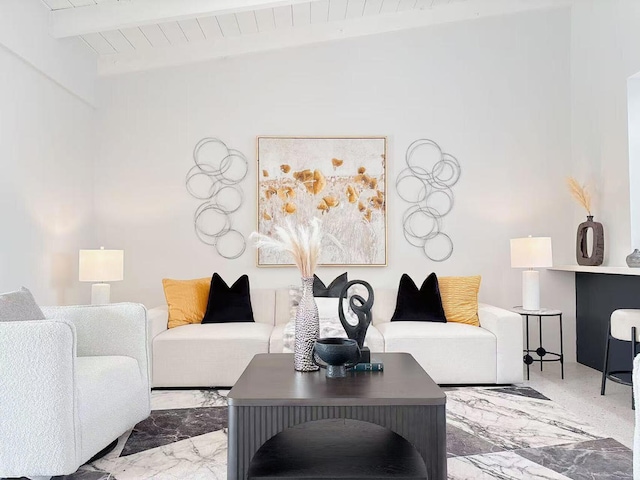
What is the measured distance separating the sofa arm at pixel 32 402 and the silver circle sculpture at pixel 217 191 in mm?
2826

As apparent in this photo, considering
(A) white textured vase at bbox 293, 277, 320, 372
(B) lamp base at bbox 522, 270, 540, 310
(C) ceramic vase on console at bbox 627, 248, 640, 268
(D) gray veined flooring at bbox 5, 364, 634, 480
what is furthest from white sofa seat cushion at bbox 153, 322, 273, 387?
(C) ceramic vase on console at bbox 627, 248, 640, 268

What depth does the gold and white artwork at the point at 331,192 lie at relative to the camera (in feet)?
16.3

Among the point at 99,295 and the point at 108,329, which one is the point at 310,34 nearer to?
the point at 99,295

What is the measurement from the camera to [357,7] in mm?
4855

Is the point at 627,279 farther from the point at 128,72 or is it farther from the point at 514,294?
the point at 128,72

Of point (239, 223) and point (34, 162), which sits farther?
point (239, 223)

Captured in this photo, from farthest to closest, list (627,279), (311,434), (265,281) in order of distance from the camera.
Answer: (265,281) < (627,279) < (311,434)

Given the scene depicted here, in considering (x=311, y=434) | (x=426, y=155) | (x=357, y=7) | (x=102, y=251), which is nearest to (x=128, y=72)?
(x=102, y=251)

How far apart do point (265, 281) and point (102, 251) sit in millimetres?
1378

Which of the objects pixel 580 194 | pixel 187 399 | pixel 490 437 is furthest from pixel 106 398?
pixel 580 194

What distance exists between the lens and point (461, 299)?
447 centimetres

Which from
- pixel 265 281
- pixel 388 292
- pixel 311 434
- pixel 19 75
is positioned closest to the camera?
pixel 311 434

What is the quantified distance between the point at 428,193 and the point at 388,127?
69cm

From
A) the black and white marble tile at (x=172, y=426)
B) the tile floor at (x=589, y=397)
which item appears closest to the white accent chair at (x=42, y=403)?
the black and white marble tile at (x=172, y=426)
